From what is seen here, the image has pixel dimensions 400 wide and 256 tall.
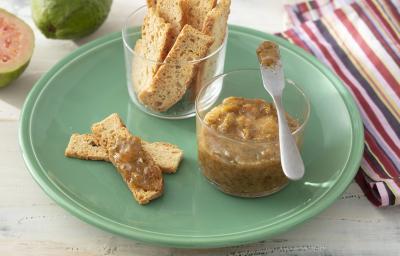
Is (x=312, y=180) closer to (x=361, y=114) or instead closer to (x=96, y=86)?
(x=361, y=114)

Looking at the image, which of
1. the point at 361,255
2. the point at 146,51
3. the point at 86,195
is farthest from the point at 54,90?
the point at 361,255

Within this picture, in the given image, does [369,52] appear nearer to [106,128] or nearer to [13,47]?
[106,128]

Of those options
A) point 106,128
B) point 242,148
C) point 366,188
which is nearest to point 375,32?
point 366,188

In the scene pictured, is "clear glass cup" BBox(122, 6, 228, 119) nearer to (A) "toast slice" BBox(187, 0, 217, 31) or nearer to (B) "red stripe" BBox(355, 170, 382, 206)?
(A) "toast slice" BBox(187, 0, 217, 31)

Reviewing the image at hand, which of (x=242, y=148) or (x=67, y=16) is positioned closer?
(x=242, y=148)

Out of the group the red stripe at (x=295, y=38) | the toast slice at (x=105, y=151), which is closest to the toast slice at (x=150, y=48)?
the toast slice at (x=105, y=151)

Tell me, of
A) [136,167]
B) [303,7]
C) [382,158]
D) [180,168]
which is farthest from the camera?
[303,7]

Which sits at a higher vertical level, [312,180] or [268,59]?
[268,59]
